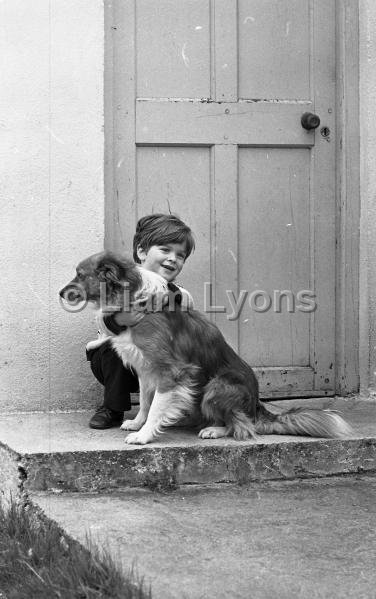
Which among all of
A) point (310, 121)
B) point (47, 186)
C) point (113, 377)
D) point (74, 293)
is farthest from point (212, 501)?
point (310, 121)

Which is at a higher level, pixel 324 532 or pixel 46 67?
pixel 46 67

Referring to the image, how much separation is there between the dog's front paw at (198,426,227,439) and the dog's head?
75cm

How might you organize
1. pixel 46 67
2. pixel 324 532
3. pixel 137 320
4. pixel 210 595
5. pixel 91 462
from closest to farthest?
pixel 210 595 < pixel 324 532 < pixel 91 462 < pixel 137 320 < pixel 46 67

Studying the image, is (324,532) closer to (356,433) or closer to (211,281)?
(356,433)

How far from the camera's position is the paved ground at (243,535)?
2.57m

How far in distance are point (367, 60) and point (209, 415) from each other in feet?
8.04

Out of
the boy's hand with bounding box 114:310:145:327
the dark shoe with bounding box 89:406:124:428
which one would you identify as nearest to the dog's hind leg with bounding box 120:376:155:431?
the dark shoe with bounding box 89:406:124:428

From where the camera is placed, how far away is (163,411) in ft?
12.6

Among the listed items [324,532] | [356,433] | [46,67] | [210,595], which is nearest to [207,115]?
[46,67]

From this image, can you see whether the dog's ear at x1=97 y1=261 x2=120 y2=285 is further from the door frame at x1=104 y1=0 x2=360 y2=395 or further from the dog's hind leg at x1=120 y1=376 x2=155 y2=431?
the door frame at x1=104 y1=0 x2=360 y2=395

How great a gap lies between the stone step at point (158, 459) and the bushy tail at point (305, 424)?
0.15 ft

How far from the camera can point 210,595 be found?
97.7 inches

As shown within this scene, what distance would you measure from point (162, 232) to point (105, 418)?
3.31 feet

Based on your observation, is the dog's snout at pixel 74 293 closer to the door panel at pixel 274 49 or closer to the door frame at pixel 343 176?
the door frame at pixel 343 176
